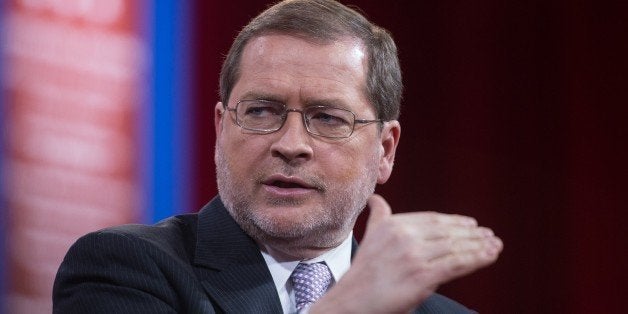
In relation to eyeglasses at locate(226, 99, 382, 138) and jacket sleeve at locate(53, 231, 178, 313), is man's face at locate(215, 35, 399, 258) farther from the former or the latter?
jacket sleeve at locate(53, 231, 178, 313)

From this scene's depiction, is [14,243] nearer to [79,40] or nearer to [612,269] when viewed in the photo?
[79,40]

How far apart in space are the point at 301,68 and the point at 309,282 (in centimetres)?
49

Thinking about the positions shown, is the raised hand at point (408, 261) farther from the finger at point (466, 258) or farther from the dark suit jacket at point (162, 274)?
the dark suit jacket at point (162, 274)

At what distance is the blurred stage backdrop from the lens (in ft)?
10.2

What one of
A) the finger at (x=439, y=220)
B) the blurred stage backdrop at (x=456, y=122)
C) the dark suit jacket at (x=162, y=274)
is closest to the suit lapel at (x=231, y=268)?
the dark suit jacket at (x=162, y=274)

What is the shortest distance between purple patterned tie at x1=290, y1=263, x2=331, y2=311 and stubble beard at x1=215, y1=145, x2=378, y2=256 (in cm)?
4

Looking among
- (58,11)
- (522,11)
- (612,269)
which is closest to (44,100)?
(58,11)

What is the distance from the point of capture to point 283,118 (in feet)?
6.59

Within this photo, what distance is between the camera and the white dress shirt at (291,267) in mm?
2000

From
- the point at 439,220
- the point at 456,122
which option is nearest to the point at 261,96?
the point at 439,220

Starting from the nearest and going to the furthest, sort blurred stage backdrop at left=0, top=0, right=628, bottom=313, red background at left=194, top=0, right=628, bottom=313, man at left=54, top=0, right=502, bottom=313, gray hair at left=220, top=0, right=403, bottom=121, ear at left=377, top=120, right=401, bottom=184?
man at left=54, top=0, right=502, bottom=313 < gray hair at left=220, top=0, right=403, bottom=121 < ear at left=377, top=120, right=401, bottom=184 < blurred stage backdrop at left=0, top=0, right=628, bottom=313 < red background at left=194, top=0, right=628, bottom=313

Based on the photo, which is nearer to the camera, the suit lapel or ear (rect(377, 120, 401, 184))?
the suit lapel

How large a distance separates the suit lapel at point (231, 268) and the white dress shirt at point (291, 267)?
5 centimetres

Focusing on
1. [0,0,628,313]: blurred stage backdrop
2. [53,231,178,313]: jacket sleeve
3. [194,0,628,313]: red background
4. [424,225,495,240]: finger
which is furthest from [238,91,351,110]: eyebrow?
[194,0,628,313]: red background
